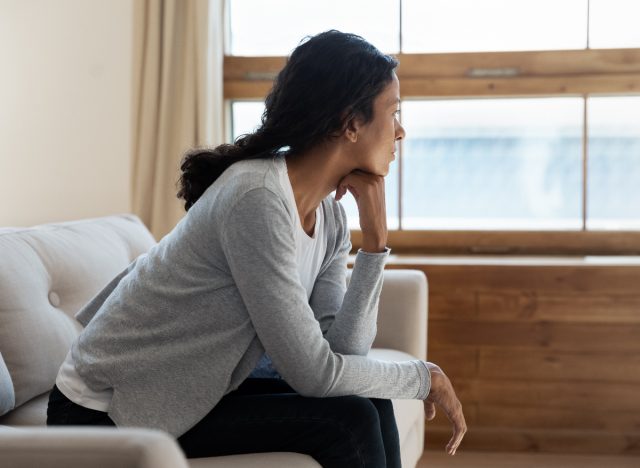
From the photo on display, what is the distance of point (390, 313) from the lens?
Answer: 8.21 feet

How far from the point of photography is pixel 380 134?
1.73 m

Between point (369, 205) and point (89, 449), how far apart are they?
3.25 feet

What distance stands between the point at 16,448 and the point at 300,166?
0.83 meters

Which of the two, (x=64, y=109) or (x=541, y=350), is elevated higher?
(x=64, y=109)

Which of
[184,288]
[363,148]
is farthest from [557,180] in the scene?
[184,288]

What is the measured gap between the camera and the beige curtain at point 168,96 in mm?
3217

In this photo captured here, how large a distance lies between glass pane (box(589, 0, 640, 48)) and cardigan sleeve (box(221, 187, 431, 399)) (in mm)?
2081

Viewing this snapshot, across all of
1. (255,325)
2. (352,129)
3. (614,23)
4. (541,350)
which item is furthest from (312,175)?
(614,23)

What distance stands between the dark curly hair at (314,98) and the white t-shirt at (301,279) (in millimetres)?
65

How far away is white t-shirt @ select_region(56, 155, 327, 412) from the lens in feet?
5.06

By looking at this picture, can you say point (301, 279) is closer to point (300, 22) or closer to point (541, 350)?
point (541, 350)

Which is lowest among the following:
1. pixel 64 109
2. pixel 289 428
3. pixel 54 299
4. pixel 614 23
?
pixel 289 428

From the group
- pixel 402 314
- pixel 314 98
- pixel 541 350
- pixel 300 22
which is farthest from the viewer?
pixel 300 22

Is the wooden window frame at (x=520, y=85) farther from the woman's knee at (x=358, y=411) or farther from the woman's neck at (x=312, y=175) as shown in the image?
the woman's knee at (x=358, y=411)
